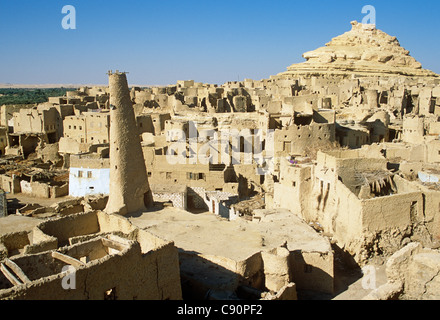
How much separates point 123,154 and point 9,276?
7383 millimetres

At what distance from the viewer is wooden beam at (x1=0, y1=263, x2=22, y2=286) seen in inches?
282

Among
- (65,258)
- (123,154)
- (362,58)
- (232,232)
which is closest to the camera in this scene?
(65,258)

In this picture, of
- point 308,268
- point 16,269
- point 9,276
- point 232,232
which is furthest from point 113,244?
point 308,268

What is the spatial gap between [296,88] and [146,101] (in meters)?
15.6

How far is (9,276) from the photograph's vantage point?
734cm

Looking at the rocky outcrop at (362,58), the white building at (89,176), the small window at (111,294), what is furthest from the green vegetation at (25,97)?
the small window at (111,294)

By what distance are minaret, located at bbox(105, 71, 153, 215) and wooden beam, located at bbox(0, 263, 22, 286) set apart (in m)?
6.64

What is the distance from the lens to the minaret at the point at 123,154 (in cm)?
1416

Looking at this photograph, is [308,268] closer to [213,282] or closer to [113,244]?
[213,282]

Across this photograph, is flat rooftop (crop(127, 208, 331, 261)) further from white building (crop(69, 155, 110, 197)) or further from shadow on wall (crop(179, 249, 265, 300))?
white building (crop(69, 155, 110, 197))

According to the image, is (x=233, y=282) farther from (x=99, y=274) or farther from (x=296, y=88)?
(x=296, y=88)

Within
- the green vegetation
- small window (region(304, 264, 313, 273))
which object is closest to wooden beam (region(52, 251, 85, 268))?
small window (region(304, 264, 313, 273))

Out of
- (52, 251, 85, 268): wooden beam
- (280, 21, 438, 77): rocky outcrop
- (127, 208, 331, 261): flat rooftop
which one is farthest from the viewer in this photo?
(280, 21, 438, 77): rocky outcrop

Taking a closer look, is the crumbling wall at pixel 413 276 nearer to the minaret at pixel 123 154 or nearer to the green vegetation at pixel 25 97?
the minaret at pixel 123 154
